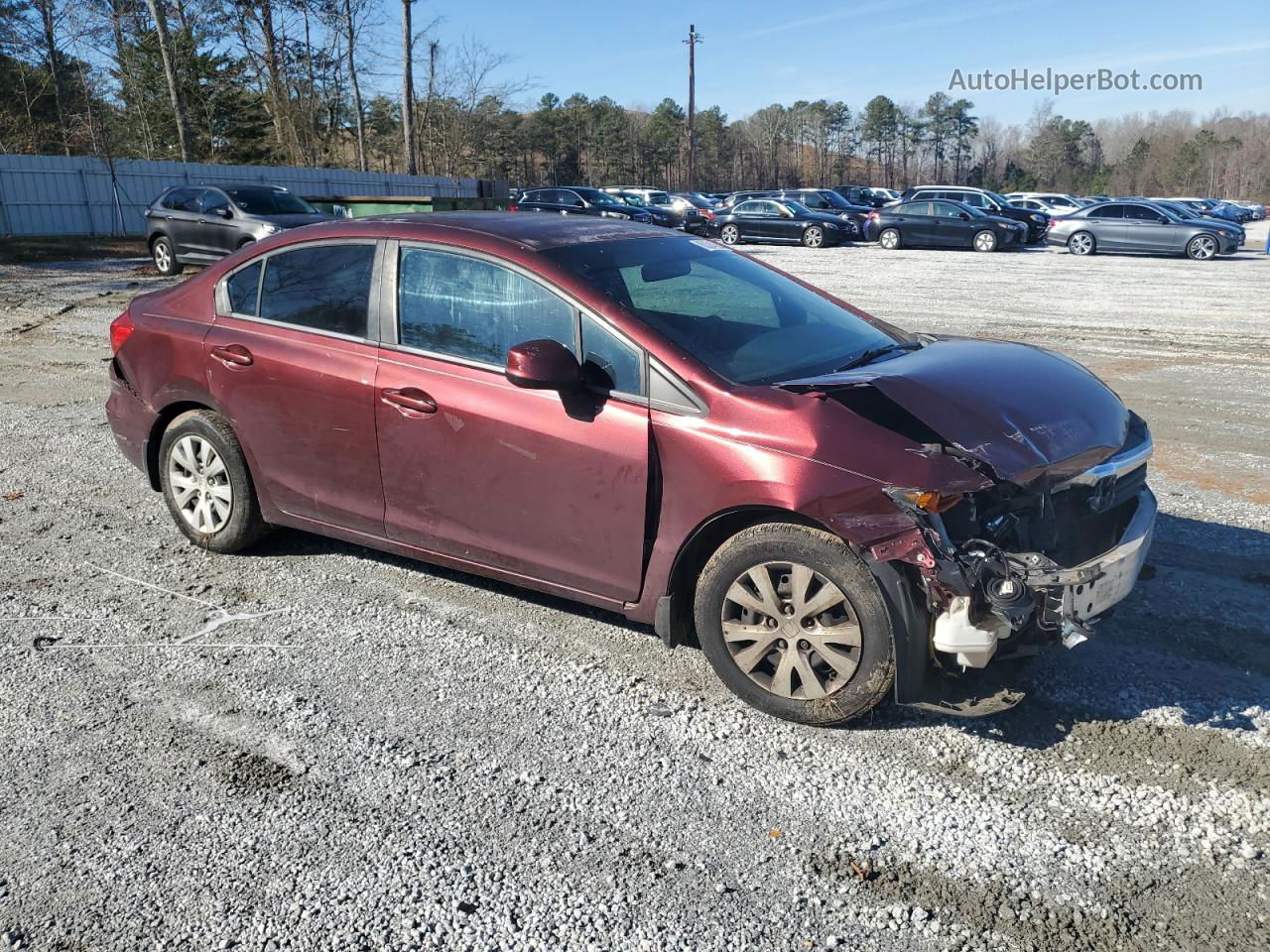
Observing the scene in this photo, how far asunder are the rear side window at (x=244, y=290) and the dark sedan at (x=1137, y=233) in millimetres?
27989

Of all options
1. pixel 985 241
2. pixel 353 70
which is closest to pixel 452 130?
pixel 353 70

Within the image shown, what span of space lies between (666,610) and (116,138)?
45002 millimetres

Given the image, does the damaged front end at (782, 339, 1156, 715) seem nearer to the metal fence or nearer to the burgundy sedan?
the burgundy sedan

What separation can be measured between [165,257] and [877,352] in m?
18.2

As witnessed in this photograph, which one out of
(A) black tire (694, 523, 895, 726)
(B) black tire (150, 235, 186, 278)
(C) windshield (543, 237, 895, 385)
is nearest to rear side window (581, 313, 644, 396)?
(C) windshield (543, 237, 895, 385)

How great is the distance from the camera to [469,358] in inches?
161

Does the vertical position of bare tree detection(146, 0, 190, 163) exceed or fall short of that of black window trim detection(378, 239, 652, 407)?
it exceeds it

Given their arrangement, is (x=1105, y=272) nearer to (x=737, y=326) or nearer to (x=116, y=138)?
(x=737, y=326)

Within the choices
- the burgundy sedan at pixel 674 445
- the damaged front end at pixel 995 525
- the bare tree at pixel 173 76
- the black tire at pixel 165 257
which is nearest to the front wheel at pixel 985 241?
the black tire at pixel 165 257

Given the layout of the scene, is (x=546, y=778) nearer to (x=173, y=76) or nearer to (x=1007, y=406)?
(x=1007, y=406)

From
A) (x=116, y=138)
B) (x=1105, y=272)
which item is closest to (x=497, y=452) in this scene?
(x=1105, y=272)

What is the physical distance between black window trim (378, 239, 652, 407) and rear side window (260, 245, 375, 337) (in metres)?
0.11

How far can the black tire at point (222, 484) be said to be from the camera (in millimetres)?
4852

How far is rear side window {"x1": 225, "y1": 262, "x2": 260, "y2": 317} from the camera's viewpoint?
4.83 m
